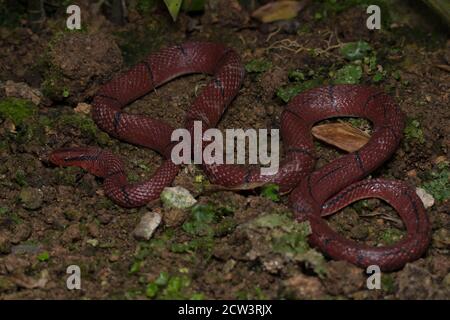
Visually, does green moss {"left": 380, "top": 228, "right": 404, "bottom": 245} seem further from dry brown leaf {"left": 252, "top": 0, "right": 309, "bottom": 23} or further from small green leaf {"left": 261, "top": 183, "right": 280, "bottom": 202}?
dry brown leaf {"left": 252, "top": 0, "right": 309, "bottom": 23}

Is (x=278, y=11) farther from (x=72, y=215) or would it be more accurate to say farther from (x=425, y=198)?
(x=72, y=215)

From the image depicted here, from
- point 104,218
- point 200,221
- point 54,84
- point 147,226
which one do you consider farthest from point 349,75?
point 54,84

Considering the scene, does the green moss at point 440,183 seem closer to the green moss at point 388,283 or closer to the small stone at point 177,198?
the green moss at point 388,283

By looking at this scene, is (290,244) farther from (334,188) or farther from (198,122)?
(198,122)

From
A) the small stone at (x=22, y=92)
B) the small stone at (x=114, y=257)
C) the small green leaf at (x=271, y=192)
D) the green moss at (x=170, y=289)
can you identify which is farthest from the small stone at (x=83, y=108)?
the green moss at (x=170, y=289)

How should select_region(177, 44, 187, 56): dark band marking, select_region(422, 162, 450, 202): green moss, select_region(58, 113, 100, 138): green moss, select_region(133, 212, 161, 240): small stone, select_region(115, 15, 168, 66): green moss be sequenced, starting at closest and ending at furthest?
select_region(133, 212, 161, 240): small stone < select_region(422, 162, 450, 202): green moss < select_region(58, 113, 100, 138): green moss < select_region(177, 44, 187, 56): dark band marking < select_region(115, 15, 168, 66): green moss

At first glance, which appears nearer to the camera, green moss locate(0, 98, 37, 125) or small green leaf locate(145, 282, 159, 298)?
small green leaf locate(145, 282, 159, 298)

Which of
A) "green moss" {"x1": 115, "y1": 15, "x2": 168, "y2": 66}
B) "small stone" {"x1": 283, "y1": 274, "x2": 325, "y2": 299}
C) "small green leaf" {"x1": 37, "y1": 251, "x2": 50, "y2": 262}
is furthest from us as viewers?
"green moss" {"x1": 115, "y1": 15, "x2": 168, "y2": 66}

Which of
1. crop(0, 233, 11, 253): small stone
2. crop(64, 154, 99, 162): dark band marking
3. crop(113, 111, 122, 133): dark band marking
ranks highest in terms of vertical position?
crop(113, 111, 122, 133): dark band marking

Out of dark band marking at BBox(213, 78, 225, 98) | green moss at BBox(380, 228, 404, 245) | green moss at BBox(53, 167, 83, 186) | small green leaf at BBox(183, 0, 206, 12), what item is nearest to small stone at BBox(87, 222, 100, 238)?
green moss at BBox(53, 167, 83, 186)
